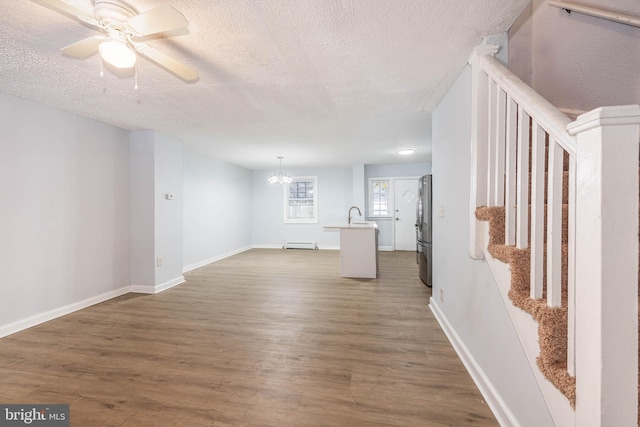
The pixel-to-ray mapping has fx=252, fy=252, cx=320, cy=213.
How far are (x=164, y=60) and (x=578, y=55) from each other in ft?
9.75

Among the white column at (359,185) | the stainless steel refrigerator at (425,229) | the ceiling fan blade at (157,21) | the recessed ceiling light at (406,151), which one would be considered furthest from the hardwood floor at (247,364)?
the white column at (359,185)

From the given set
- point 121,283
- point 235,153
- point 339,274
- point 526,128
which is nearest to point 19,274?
point 121,283

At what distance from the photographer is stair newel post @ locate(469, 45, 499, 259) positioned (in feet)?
5.36

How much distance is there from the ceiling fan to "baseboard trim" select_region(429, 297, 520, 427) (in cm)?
264

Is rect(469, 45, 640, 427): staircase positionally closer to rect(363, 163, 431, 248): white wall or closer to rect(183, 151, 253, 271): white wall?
rect(183, 151, 253, 271): white wall

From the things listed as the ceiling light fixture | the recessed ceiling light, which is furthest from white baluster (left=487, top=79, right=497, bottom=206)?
the recessed ceiling light

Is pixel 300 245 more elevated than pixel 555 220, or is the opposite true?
pixel 555 220

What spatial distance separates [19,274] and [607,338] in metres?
4.26

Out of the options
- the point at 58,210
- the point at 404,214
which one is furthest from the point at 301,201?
the point at 58,210

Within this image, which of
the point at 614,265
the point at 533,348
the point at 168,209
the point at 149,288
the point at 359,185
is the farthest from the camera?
the point at 359,185

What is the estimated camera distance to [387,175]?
6.93 metres

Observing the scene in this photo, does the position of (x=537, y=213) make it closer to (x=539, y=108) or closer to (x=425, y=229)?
(x=539, y=108)

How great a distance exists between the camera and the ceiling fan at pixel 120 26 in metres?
1.23

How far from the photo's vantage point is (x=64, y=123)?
2912 mm
